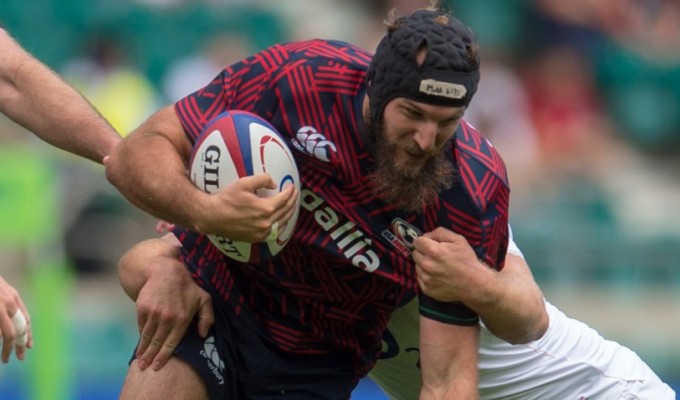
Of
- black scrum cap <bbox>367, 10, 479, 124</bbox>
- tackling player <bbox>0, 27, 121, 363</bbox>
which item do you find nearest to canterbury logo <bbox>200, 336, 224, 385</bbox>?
tackling player <bbox>0, 27, 121, 363</bbox>

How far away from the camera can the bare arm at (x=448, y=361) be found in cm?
521

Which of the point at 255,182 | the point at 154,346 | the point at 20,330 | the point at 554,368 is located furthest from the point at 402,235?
the point at 20,330

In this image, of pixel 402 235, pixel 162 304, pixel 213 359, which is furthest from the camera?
pixel 213 359

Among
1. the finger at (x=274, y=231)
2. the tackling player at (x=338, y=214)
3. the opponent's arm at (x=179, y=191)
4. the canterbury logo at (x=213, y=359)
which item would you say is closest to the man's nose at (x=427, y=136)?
the tackling player at (x=338, y=214)

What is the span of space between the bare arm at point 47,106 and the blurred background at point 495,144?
2.26 meters

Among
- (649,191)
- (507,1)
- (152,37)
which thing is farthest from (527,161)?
(152,37)

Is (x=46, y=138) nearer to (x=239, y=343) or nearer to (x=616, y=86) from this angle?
(x=239, y=343)

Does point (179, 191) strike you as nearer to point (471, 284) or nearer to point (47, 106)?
point (471, 284)

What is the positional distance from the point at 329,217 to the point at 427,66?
74 centimetres

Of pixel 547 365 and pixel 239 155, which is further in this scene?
pixel 547 365

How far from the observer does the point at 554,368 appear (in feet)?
19.8

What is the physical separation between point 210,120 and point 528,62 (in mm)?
7282

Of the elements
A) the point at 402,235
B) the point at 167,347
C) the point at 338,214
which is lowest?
the point at 167,347

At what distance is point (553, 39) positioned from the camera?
39.9ft
